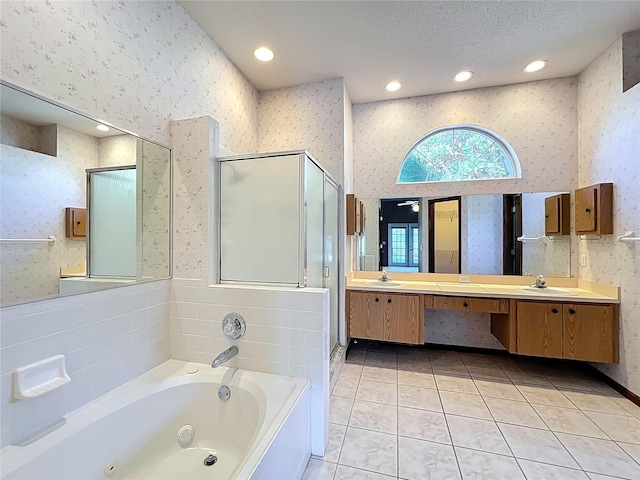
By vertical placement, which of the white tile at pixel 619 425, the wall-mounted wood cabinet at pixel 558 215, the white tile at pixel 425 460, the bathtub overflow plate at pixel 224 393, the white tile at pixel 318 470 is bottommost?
the white tile at pixel 318 470

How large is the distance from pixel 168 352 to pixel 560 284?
3.68 m

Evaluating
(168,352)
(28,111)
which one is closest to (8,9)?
(28,111)

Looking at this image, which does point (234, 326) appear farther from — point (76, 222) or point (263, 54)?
point (263, 54)

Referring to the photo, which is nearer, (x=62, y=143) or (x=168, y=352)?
(x=62, y=143)

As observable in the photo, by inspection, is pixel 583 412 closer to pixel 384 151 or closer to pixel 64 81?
pixel 384 151

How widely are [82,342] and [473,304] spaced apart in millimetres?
2913

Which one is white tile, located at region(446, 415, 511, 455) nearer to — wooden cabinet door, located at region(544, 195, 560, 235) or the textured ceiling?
wooden cabinet door, located at region(544, 195, 560, 235)

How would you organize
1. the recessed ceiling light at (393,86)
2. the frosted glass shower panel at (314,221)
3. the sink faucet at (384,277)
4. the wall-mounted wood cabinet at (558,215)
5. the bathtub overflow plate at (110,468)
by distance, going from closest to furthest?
the bathtub overflow plate at (110,468) < the frosted glass shower panel at (314,221) < the wall-mounted wood cabinet at (558,215) < the recessed ceiling light at (393,86) < the sink faucet at (384,277)

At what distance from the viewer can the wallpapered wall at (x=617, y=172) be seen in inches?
85.4

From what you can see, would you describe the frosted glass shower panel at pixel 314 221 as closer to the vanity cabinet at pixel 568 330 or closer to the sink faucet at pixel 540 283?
the vanity cabinet at pixel 568 330

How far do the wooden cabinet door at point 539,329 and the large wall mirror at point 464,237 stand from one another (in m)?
0.64

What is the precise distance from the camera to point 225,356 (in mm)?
1686

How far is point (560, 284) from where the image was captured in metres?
2.89

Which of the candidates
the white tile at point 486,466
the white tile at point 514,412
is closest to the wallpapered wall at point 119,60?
the white tile at point 486,466
